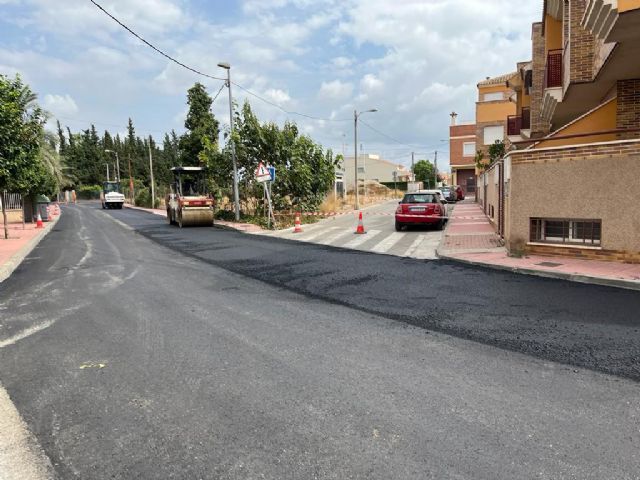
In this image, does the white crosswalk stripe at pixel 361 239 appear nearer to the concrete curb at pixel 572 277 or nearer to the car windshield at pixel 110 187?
the concrete curb at pixel 572 277

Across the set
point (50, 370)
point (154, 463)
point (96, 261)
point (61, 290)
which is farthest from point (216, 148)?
point (154, 463)

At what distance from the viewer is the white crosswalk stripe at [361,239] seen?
1464 centimetres

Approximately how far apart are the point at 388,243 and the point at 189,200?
1193 centimetres

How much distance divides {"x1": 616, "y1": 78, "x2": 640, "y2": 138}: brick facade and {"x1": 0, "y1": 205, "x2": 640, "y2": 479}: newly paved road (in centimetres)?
735

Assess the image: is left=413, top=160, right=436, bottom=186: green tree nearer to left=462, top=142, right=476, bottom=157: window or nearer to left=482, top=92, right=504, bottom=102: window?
left=462, top=142, right=476, bottom=157: window

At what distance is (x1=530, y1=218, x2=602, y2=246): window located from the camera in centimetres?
961

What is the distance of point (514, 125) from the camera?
2678 centimetres

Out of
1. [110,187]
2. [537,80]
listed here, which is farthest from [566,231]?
[110,187]

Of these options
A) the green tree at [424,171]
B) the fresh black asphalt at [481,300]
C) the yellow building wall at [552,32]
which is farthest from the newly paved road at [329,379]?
the green tree at [424,171]

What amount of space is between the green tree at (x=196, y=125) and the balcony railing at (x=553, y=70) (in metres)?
28.1

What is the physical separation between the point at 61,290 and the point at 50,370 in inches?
174

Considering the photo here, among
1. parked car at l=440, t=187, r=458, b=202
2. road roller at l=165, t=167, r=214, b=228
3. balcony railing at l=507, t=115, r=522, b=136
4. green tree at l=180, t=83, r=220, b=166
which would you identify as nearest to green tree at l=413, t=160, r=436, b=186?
parked car at l=440, t=187, r=458, b=202

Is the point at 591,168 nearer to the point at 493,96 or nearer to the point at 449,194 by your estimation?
the point at 449,194

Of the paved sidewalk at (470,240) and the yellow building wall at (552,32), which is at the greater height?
the yellow building wall at (552,32)
